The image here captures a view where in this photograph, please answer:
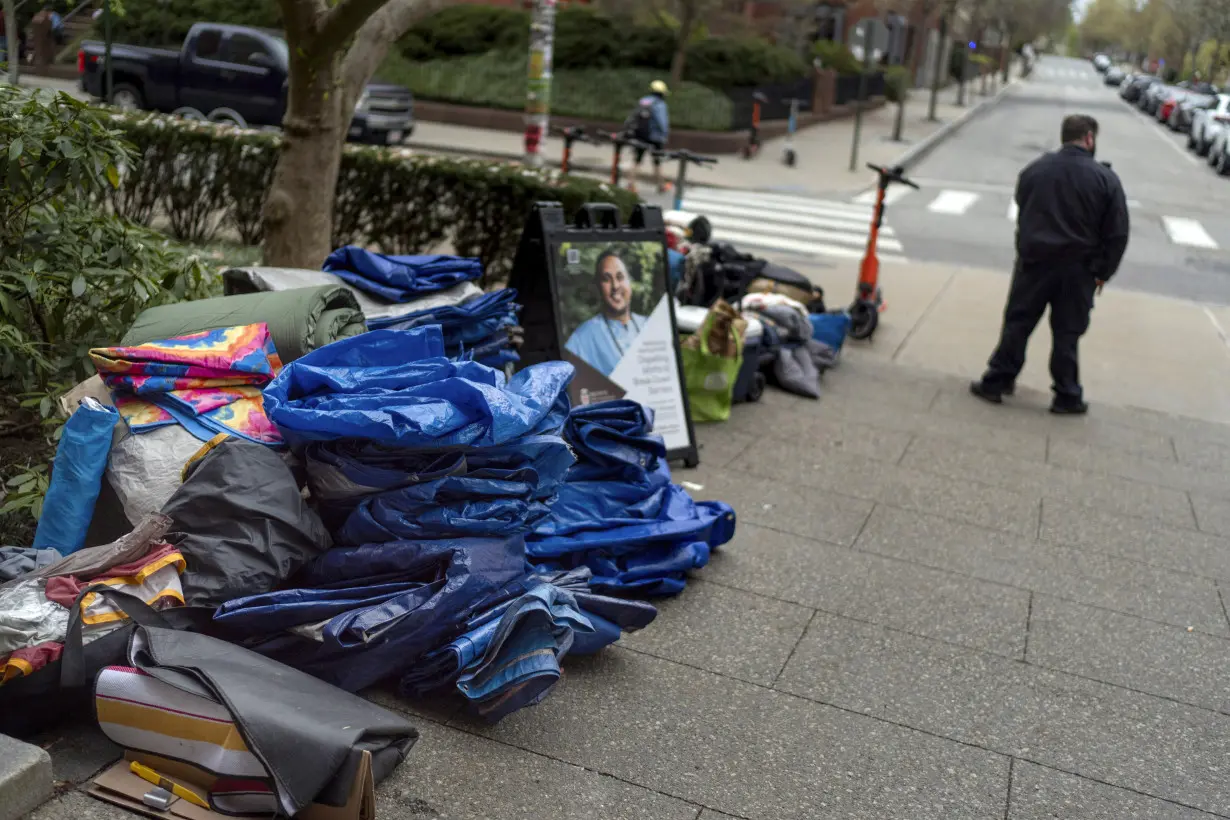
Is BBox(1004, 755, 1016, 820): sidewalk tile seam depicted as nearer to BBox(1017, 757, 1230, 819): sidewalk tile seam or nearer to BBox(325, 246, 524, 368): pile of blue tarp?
BBox(1017, 757, 1230, 819): sidewalk tile seam

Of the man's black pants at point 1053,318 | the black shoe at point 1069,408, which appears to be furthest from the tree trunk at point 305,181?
the black shoe at point 1069,408

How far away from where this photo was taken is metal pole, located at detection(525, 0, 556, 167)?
36.9 feet

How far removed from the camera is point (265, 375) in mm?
4102

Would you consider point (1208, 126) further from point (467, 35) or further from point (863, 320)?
point (863, 320)

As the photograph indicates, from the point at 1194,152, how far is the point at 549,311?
35168 millimetres

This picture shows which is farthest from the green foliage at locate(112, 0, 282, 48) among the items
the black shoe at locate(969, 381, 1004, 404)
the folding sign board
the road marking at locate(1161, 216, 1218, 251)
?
the folding sign board

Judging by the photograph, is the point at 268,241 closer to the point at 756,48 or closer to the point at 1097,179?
the point at 1097,179

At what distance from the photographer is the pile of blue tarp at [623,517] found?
4.38 m

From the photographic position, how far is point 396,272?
17.0 feet

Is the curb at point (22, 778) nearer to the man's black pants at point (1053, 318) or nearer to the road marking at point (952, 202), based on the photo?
the man's black pants at point (1053, 318)

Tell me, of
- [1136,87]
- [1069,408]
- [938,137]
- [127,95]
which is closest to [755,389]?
[1069,408]

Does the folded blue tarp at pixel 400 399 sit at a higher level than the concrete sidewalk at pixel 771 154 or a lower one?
higher

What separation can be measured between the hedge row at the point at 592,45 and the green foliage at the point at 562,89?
595 mm

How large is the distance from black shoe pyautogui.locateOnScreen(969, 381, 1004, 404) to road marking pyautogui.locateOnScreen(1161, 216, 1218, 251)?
11.1m
